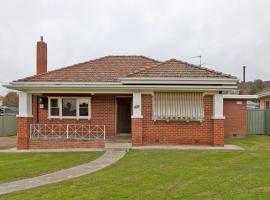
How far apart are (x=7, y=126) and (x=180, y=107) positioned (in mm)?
17414

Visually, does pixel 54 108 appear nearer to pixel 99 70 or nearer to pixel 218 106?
pixel 99 70

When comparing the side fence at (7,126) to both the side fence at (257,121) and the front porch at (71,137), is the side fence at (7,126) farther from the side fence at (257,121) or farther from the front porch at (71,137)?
the side fence at (257,121)

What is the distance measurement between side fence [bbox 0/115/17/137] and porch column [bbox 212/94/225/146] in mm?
18494

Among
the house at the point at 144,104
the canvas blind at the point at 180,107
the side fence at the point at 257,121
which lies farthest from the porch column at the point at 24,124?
the side fence at the point at 257,121

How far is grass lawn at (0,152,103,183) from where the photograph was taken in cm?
1096

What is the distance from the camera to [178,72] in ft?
57.2

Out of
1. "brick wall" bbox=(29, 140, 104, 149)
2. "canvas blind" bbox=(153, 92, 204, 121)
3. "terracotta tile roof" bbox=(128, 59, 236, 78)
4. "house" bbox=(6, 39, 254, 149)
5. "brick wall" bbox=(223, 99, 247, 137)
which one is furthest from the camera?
"brick wall" bbox=(223, 99, 247, 137)

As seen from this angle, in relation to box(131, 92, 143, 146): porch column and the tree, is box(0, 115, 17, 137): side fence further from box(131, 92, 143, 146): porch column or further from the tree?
the tree

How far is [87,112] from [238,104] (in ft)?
33.4

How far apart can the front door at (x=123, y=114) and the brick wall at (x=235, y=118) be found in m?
6.93

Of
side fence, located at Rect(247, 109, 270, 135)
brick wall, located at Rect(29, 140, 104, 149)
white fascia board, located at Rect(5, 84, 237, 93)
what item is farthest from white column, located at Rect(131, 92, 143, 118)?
side fence, located at Rect(247, 109, 270, 135)

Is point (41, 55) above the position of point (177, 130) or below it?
above

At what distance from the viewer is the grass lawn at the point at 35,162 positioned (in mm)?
10961

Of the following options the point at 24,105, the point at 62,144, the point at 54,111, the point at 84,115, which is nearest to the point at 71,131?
the point at 84,115
